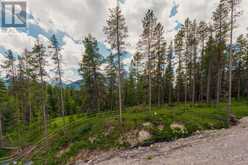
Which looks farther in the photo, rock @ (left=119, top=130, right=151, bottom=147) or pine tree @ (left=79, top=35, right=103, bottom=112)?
pine tree @ (left=79, top=35, right=103, bottom=112)

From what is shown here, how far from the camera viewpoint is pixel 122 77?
2986 cm

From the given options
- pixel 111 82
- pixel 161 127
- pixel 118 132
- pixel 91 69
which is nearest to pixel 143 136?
pixel 161 127

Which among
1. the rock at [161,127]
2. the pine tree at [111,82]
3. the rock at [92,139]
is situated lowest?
the rock at [92,139]

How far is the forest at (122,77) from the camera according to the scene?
1577 cm

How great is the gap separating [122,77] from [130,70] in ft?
34.1

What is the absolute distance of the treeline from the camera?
16844 millimetres

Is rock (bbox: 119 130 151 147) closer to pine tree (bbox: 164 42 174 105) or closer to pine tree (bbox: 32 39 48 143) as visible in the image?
pine tree (bbox: 32 39 48 143)

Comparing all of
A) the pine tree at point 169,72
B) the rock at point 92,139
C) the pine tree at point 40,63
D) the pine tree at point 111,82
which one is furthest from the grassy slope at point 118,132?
the pine tree at point 169,72

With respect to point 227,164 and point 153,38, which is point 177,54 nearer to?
point 153,38

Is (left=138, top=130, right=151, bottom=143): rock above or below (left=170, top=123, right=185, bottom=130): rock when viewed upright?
below

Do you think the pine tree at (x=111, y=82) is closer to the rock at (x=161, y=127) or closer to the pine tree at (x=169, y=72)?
the pine tree at (x=169, y=72)

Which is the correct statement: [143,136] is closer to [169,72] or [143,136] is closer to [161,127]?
[161,127]

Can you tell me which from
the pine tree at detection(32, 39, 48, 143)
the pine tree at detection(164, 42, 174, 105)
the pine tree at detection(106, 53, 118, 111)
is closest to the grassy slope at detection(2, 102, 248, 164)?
the pine tree at detection(32, 39, 48, 143)

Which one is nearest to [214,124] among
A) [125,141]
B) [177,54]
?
[125,141]
